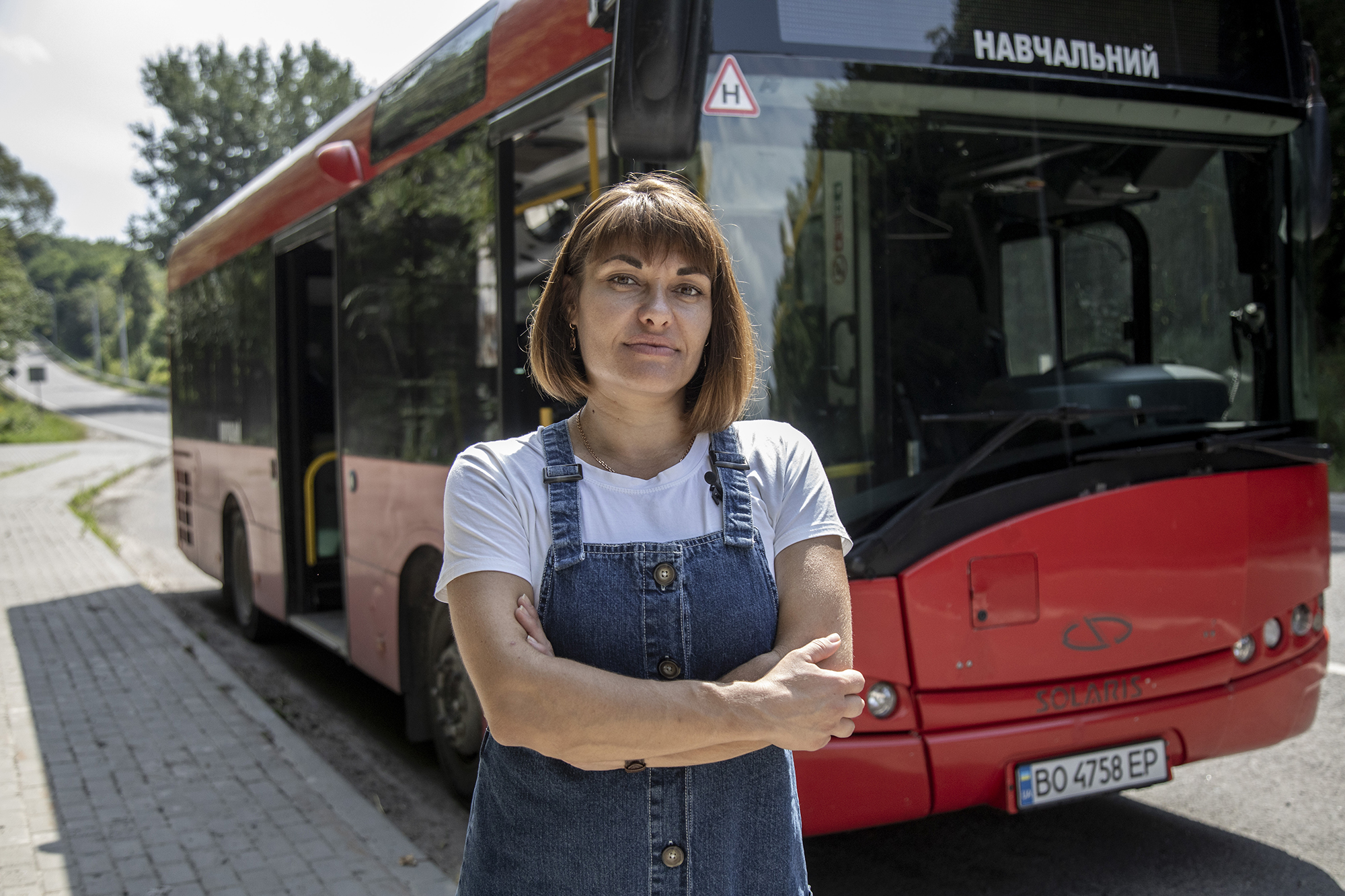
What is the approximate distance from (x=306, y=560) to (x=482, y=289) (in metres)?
3.10

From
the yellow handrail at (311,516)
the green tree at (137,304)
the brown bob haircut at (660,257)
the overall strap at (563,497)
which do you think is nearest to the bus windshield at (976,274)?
the brown bob haircut at (660,257)

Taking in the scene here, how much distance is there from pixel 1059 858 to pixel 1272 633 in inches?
41.7

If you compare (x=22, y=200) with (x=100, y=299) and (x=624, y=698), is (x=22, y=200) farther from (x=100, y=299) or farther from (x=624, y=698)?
(x=624, y=698)

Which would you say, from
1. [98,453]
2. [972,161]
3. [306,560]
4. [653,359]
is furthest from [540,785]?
[98,453]

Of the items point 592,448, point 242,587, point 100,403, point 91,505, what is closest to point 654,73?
point 592,448

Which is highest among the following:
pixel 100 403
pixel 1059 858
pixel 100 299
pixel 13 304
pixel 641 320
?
pixel 100 299

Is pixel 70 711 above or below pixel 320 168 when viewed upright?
below

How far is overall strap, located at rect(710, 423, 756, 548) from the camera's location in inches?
68.0

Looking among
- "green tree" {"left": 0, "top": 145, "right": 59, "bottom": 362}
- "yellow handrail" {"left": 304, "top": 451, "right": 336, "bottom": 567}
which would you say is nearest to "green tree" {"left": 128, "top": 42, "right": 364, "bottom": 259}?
"green tree" {"left": 0, "top": 145, "right": 59, "bottom": 362}

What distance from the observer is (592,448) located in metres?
1.85

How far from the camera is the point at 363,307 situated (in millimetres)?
5434

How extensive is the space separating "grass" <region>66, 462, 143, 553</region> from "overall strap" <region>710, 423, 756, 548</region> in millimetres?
12780

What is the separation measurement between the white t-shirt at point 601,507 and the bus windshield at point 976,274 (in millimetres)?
1497

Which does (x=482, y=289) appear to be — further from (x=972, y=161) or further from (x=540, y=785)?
(x=540, y=785)
